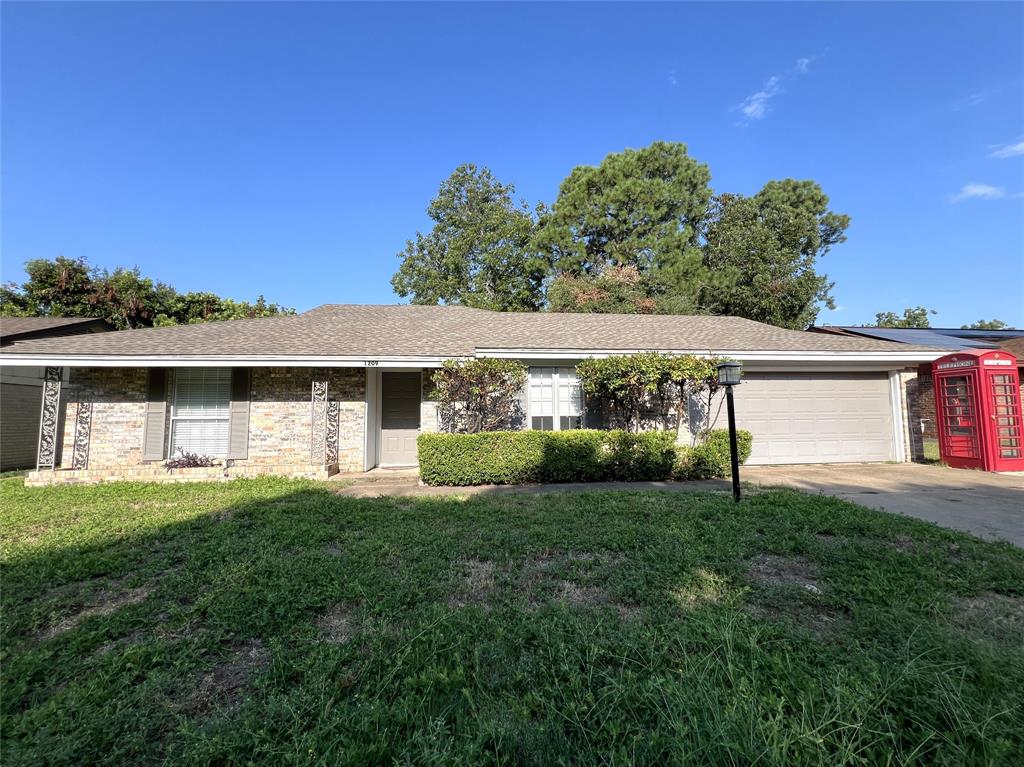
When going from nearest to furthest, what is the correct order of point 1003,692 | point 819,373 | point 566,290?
point 1003,692, point 819,373, point 566,290

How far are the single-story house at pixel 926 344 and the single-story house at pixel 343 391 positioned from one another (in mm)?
532

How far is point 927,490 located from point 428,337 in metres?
9.44

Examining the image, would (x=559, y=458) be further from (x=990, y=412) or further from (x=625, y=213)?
(x=625, y=213)

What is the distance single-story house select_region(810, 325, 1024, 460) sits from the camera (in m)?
10.3

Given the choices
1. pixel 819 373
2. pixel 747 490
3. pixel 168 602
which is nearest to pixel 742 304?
pixel 819 373

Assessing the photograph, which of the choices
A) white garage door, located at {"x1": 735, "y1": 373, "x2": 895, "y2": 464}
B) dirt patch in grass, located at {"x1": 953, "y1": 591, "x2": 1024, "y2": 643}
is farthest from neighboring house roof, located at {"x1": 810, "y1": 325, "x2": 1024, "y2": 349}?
dirt patch in grass, located at {"x1": 953, "y1": 591, "x2": 1024, "y2": 643}

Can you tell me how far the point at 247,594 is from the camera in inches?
128

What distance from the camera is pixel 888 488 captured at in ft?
23.5

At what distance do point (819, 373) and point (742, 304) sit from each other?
13.0m

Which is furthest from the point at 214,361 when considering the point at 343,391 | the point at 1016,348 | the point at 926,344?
the point at 1016,348

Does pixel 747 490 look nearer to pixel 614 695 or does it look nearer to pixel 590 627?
pixel 590 627

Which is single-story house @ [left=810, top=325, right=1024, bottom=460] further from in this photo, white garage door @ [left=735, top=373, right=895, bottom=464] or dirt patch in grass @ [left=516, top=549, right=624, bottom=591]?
dirt patch in grass @ [left=516, top=549, right=624, bottom=591]

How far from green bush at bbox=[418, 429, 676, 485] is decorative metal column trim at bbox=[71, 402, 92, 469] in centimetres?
679

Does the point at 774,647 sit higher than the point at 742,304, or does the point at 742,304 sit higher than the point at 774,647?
the point at 742,304
